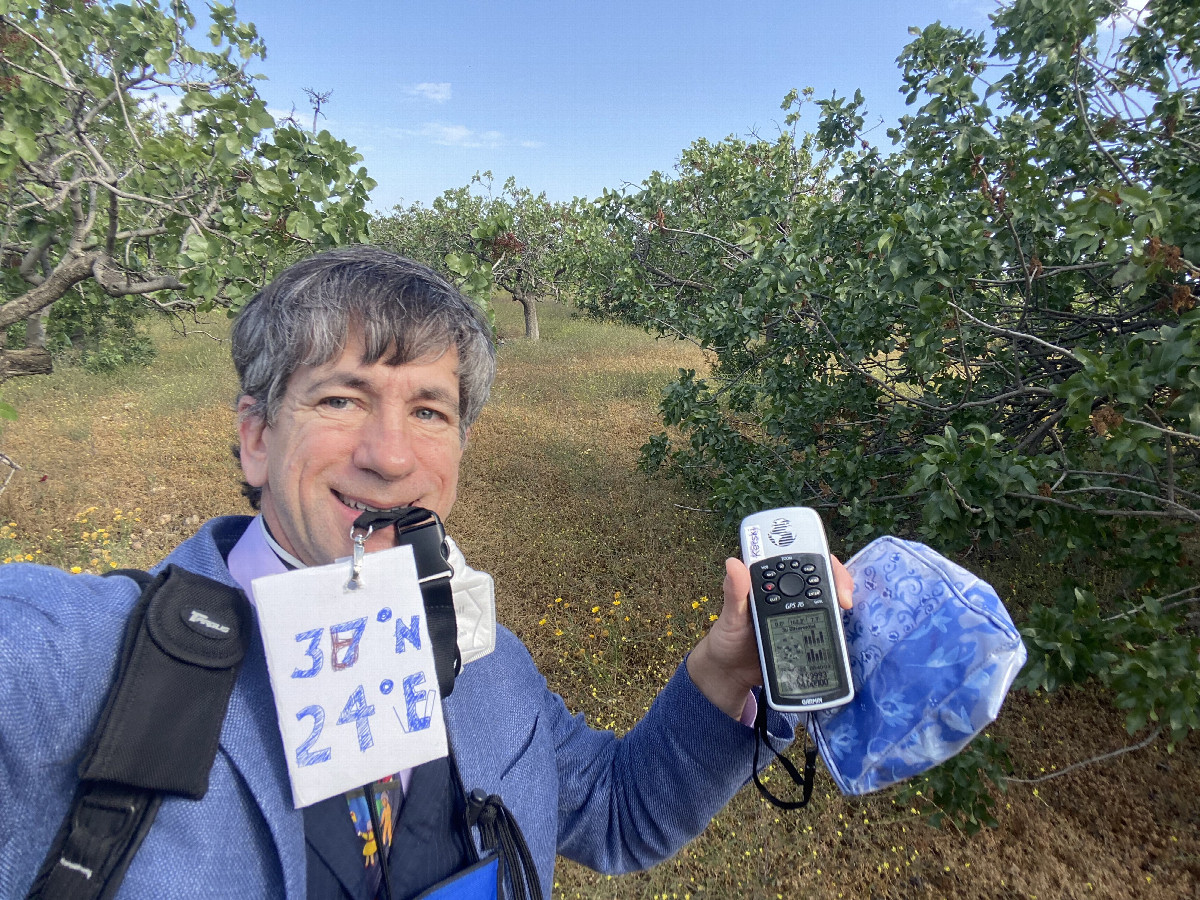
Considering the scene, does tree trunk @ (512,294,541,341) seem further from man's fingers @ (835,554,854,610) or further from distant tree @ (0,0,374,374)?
man's fingers @ (835,554,854,610)

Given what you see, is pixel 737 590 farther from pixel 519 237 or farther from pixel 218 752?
pixel 519 237

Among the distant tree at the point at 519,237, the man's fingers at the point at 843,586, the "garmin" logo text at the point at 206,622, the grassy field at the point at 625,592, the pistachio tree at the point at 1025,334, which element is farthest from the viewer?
the distant tree at the point at 519,237

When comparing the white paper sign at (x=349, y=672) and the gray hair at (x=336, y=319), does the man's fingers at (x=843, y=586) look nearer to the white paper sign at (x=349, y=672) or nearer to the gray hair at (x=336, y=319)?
the white paper sign at (x=349, y=672)

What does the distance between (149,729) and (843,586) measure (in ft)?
3.46

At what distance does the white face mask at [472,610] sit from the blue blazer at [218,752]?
114 mm

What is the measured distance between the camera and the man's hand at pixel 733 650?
1.13 m

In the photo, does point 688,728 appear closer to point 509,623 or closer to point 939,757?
point 939,757

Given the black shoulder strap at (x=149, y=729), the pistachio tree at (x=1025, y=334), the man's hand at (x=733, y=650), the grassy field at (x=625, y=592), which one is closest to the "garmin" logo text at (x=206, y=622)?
the black shoulder strap at (x=149, y=729)

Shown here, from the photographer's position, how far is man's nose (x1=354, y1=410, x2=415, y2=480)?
1121 millimetres

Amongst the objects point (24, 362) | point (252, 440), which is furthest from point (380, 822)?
point (24, 362)

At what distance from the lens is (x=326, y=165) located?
3002mm

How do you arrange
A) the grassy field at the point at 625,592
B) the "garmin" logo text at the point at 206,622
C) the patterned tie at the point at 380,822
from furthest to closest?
the grassy field at the point at 625,592
the patterned tie at the point at 380,822
the "garmin" logo text at the point at 206,622

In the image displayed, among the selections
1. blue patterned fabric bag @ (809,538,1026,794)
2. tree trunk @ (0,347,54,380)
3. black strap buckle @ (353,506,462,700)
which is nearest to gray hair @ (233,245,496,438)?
black strap buckle @ (353,506,462,700)

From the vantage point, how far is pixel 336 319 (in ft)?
3.77
